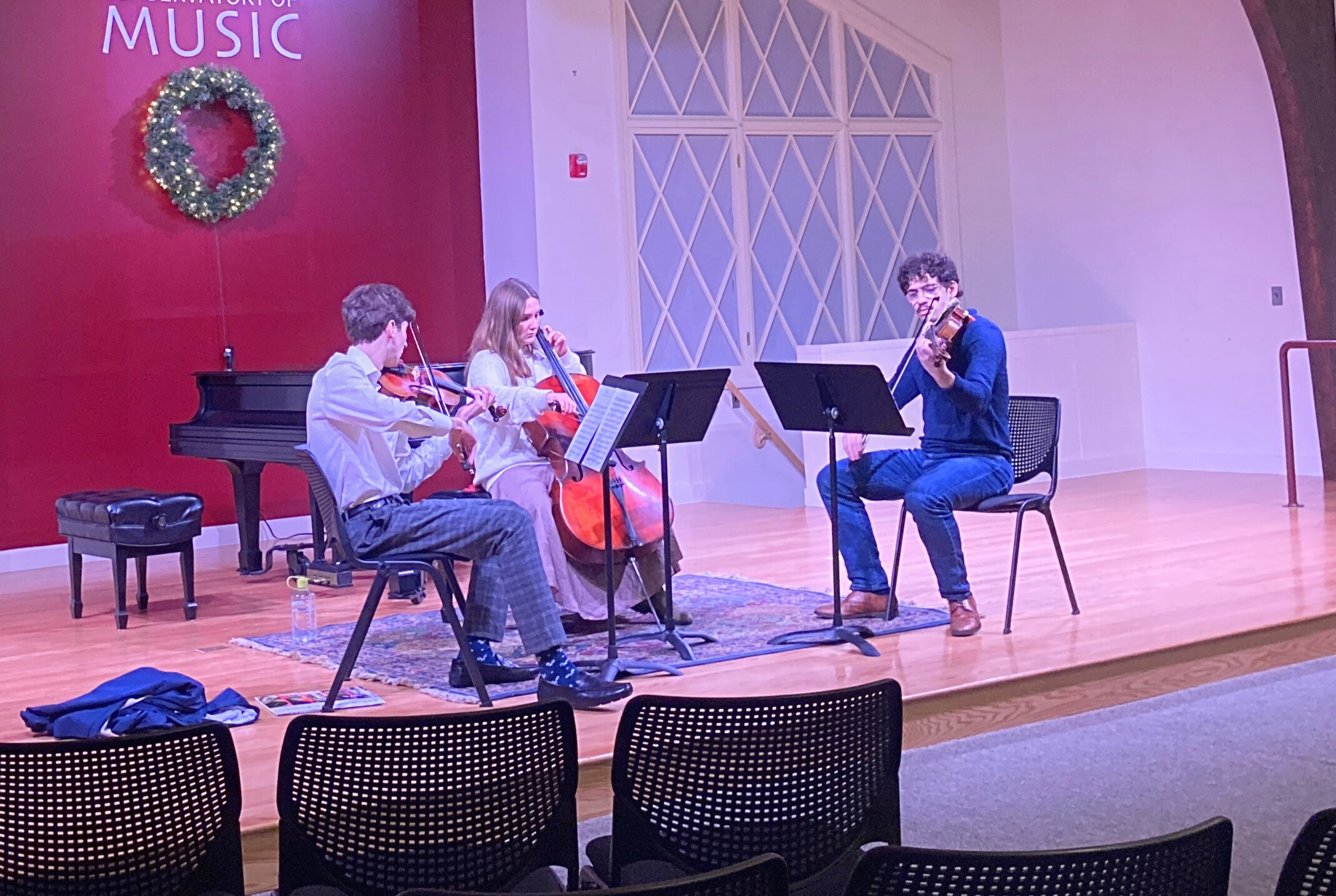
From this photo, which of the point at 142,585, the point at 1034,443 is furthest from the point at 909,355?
the point at 142,585

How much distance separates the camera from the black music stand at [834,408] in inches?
181

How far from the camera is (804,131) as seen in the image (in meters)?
9.92

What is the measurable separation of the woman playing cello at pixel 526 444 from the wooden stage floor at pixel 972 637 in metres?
0.78

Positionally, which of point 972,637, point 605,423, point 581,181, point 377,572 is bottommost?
point 972,637

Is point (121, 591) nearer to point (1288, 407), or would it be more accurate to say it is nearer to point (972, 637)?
point (972, 637)

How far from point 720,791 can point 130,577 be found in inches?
226

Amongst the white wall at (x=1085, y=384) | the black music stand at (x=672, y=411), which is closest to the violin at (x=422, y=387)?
the black music stand at (x=672, y=411)

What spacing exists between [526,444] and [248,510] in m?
2.28

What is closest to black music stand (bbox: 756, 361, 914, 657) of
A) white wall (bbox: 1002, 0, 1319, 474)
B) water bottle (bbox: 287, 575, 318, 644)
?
water bottle (bbox: 287, 575, 318, 644)

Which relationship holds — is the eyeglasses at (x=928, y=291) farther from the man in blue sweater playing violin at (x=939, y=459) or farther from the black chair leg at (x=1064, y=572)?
the black chair leg at (x=1064, y=572)

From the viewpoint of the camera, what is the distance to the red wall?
7969mm

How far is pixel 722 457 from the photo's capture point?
30.3 feet

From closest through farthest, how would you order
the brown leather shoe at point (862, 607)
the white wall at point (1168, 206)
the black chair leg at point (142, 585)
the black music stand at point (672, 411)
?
the black music stand at point (672, 411) → the brown leather shoe at point (862, 607) → the black chair leg at point (142, 585) → the white wall at point (1168, 206)

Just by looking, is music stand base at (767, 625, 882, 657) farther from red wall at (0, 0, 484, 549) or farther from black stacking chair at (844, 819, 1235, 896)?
red wall at (0, 0, 484, 549)
